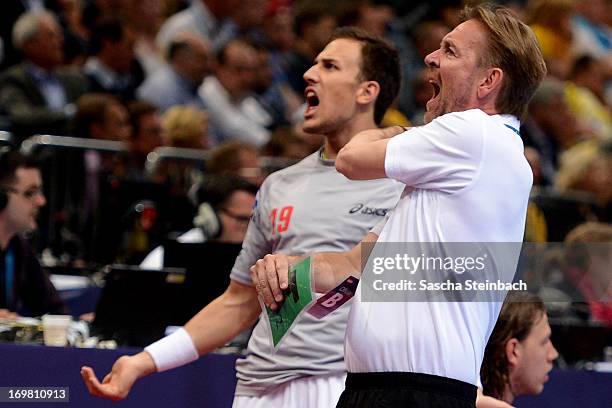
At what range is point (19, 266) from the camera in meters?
5.76

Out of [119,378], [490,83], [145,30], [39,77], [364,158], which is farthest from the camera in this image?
[145,30]

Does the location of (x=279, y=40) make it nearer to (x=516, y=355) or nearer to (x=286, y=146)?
(x=286, y=146)

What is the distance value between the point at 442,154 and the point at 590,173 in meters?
6.37

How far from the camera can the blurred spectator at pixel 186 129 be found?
8531mm

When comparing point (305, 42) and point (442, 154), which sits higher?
point (305, 42)

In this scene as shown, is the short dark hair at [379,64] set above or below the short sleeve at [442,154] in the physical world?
above

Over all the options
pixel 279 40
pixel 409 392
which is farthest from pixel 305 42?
pixel 409 392

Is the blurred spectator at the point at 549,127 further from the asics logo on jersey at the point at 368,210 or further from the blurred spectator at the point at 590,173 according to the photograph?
the asics logo on jersey at the point at 368,210

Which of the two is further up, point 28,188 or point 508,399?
point 28,188

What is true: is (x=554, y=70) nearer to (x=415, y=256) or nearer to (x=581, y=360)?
(x=581, y=360)

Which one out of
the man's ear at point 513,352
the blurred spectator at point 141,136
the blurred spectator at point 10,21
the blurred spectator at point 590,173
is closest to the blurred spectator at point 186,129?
the blurred spectator at point 141,136

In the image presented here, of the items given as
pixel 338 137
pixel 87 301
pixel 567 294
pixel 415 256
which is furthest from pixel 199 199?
pixel 415 256

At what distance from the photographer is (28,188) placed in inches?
239

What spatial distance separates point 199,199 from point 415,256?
4182mm
